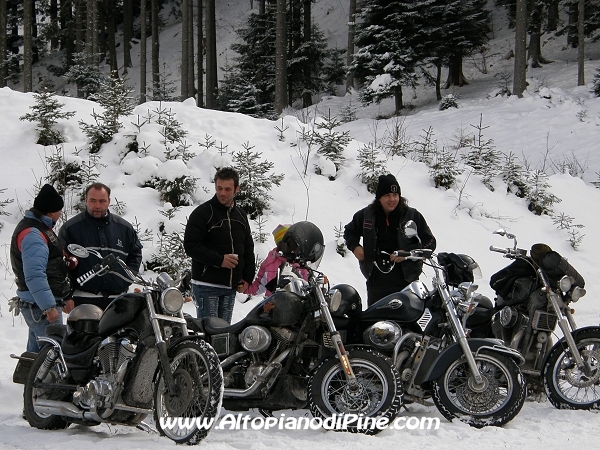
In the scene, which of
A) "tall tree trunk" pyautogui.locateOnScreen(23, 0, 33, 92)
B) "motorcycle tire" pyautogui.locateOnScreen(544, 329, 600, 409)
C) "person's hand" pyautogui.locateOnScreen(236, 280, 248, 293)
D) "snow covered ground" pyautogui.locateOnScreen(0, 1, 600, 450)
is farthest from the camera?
"tall tree trunk" pyautogui.locateOnScreen(23, 0, 33, 92)

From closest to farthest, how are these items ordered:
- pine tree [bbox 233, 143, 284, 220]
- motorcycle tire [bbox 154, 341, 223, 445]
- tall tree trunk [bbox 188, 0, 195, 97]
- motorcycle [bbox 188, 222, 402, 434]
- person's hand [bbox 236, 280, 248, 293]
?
motorcycle tire [bbox 154, 341, 223, 445] < motorcycle [bbox 188, 222, 402, 434] < person's hand [bbox 236, 280, 248, 293] < pine tree [bbox 233, 143, 284, 220] < tall tree trunk [bbox 188, 0, 195, 97]

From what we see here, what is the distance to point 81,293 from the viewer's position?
624 cm

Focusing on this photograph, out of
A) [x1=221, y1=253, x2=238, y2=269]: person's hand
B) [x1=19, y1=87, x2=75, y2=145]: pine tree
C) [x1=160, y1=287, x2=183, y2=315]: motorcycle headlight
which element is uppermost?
[x1=19, y1=87, x2=75, y2=145]: pine tree

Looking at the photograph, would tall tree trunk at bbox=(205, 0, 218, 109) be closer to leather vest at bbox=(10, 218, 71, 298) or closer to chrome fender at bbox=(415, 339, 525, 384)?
leather vest at bbox=(10, 218, 71, 298)

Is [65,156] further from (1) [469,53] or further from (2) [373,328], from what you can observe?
(1) [469,53]

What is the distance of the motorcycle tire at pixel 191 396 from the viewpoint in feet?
14.7

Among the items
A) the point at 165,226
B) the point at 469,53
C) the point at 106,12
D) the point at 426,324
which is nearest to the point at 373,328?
the point at 426,324

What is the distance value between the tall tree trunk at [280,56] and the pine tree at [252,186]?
13900 mm

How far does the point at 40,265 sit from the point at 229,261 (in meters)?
1.65

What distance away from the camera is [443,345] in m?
5.54

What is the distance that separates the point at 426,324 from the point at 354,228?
5.19ft

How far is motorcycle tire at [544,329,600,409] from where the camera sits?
19.0 feet

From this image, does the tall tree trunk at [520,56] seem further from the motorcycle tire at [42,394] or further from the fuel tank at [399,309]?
the motorcycle tire at [42,394]

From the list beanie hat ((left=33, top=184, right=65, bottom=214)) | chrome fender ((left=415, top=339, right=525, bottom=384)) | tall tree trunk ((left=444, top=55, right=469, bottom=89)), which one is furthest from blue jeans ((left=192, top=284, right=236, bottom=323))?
tall tree trunk ((left=444, top=55, right=469, bottom=89))
